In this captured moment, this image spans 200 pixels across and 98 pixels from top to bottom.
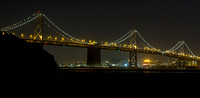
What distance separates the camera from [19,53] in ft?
19.1

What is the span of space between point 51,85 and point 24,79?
0.92 metres

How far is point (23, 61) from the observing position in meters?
5.71

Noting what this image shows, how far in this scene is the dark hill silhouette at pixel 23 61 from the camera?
5234 mm

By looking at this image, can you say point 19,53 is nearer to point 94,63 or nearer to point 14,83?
point 14,83

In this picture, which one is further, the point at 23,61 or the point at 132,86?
the point at 132,86

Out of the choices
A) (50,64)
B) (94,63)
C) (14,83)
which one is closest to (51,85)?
(50,64)

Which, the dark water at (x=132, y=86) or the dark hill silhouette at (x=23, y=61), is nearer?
the dark hill silhouette at (x=23, y=61)

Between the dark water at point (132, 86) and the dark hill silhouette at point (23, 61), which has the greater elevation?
the dark hill silhouette at point (23, 61)

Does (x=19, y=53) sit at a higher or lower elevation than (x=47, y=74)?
higher

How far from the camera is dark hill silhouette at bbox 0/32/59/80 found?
206 inches

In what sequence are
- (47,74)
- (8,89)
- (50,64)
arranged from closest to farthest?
(8,89) → (47,74) → (50,64)

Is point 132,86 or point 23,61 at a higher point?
point 23,61

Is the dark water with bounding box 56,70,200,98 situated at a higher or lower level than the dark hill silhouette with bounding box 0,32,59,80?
lower

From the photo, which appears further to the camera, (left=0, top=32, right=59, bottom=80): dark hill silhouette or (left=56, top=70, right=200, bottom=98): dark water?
(left=56, top=70, right=200, bottom=98): dark water
